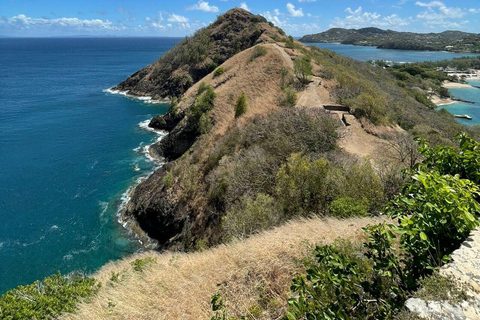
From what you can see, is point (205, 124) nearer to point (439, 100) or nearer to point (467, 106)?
point (439, 100)

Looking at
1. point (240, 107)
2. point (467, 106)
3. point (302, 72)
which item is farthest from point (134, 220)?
point (467, 106)

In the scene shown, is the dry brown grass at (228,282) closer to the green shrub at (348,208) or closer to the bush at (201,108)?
the green shrub at (348,208)

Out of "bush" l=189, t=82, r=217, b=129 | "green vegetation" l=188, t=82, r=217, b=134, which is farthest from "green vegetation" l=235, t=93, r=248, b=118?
"bush" l=189, t=82, r=217, b=129

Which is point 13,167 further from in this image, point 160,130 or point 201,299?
point 201,299

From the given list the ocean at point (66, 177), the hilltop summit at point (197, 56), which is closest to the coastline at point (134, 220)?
the ocean at point (66, 177)

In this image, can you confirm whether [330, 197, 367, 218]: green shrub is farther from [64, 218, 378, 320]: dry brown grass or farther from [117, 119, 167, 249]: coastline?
[117, 119, 167, 249]: coastline

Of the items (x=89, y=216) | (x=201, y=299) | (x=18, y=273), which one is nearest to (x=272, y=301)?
(x=201, y=299)
